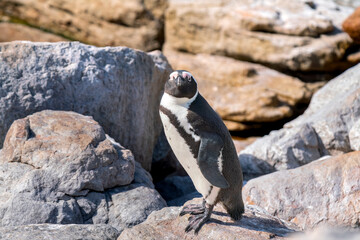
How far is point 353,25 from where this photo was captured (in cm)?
1018

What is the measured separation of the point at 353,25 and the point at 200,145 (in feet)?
24.6

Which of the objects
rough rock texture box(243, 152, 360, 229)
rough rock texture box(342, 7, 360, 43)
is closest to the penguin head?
rough rock texture box(243, 152, 360, 229)

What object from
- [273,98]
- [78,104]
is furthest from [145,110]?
[273,98]

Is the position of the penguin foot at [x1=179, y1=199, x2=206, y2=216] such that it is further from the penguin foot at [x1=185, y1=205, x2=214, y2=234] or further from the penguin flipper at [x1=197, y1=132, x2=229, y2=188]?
the penguin flipper at [x1=197, y1=132, x2=229, y2=188]

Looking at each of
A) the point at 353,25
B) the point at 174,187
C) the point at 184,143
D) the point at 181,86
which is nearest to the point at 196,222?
the point at 184,143

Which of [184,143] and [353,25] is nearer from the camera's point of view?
[184,143]

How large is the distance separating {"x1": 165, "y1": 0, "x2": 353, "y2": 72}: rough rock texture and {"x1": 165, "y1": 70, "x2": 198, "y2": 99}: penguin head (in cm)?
688

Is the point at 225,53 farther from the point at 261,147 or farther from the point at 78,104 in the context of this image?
the point at 78,104

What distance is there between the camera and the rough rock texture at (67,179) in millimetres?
4441

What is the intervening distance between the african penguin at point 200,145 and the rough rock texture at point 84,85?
2061 millimetres

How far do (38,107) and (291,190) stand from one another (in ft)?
10.1

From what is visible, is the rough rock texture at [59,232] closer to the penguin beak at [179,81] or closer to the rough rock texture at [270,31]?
the penguin beak at [179,81]

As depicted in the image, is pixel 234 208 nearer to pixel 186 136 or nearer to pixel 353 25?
pixel 186 136

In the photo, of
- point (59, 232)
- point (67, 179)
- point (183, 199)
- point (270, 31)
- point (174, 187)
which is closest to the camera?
point (59, 232)
